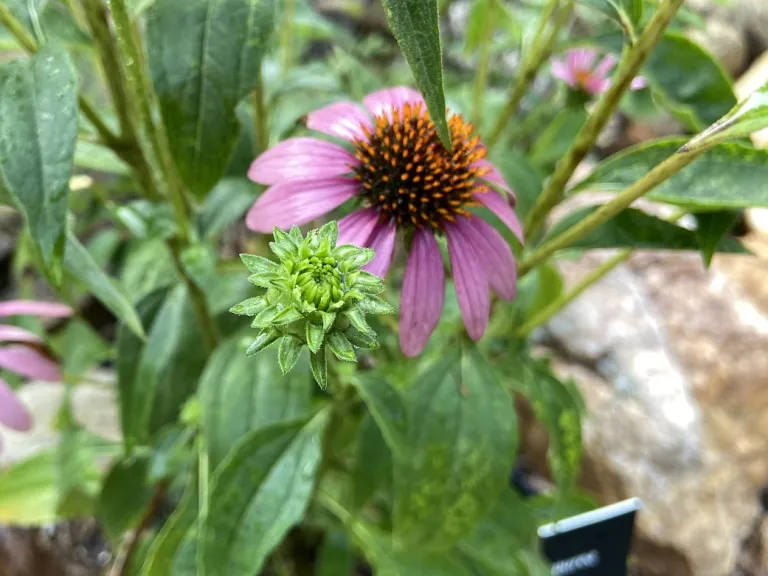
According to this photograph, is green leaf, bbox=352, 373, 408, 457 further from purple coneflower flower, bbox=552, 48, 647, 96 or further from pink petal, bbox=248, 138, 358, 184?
purple coneflower flower, bbox=552, 48, 647, 96

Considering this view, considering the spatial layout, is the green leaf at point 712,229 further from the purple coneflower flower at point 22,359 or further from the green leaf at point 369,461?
the purple coneflower flower at point 22,359

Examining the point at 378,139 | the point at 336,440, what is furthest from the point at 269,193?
the point at 336,440

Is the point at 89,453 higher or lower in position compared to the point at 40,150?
lower

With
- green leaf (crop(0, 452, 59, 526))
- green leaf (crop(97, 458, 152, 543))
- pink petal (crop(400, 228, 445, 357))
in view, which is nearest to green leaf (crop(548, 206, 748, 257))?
pink petal (crop(400, 228, 445, 357))

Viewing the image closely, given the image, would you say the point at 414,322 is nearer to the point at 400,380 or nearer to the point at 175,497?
the point at 400,380

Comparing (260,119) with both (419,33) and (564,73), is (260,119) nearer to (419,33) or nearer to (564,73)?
(419,33)

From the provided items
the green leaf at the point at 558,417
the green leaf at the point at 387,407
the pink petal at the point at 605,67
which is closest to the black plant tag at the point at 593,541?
the green leaf at the point at 558,417

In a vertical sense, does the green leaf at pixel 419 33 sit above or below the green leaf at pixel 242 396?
above
